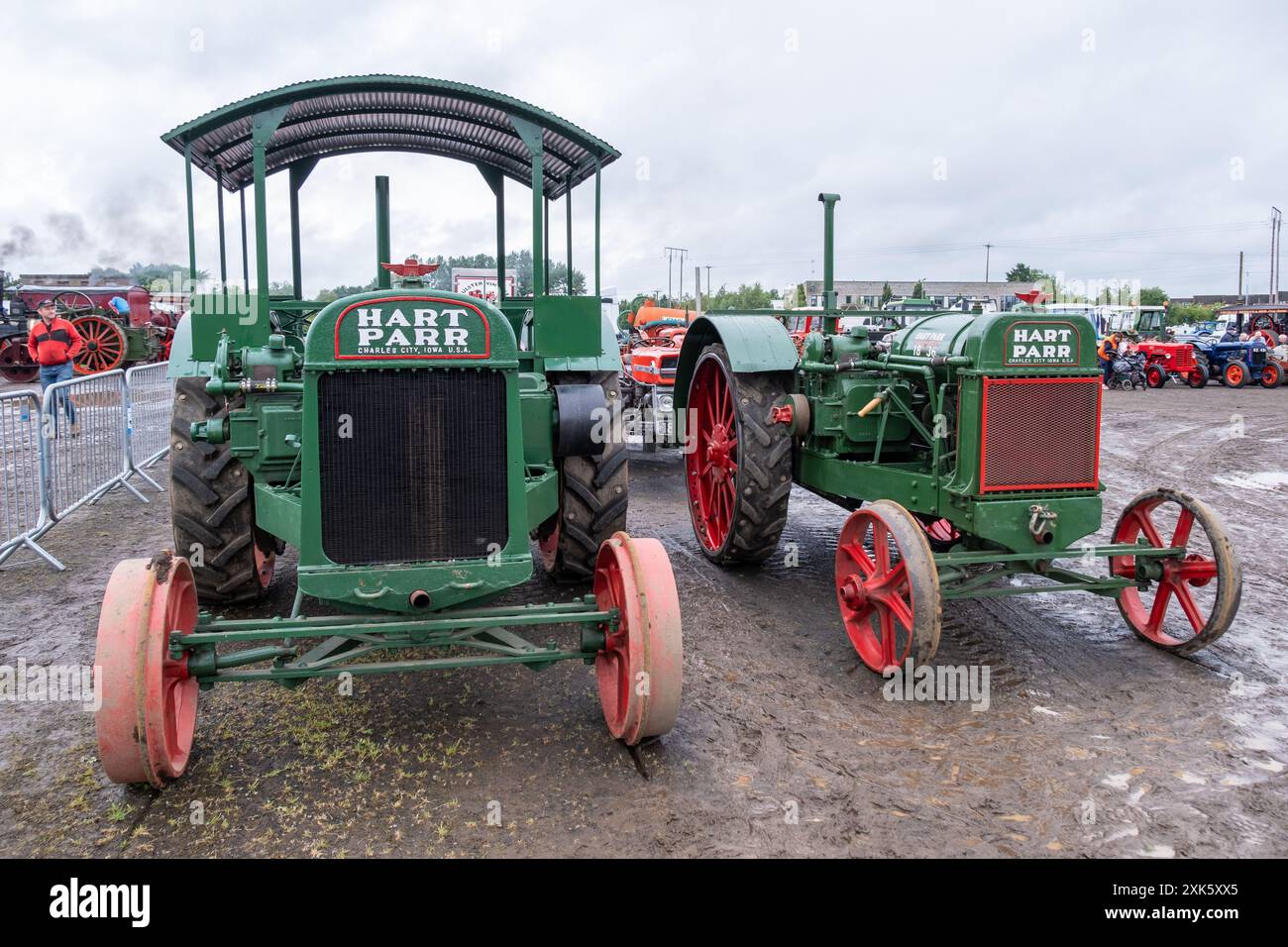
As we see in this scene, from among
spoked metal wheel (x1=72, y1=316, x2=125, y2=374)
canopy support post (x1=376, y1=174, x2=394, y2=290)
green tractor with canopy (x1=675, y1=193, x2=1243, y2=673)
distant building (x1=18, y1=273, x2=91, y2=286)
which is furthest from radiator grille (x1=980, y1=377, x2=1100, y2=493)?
distant building (x1=18, y1=273, x2=91, y2=286)

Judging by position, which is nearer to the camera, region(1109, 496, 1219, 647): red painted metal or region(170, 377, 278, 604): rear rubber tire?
region(1109, 496, 1219, 647): red painted metal

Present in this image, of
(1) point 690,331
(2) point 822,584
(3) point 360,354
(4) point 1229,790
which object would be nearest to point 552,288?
(1) point 690,331

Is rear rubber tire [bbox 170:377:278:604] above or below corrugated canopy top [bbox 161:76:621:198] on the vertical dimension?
below

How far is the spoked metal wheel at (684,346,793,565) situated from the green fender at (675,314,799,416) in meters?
0.13

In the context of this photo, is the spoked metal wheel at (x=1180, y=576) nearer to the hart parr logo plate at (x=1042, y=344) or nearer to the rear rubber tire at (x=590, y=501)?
the hart parr logo plate at (x=1042, y=344)

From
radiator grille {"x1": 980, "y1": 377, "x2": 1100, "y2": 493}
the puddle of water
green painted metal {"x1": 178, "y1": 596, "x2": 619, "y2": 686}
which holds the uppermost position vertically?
radiator grille {"x1": 980, "y1": 377, "x2": 1100, "y2": 493}

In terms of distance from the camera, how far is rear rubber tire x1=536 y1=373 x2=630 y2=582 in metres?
5.27

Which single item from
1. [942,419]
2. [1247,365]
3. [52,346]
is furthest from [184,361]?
[1247,365]

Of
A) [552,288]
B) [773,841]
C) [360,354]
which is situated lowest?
[773,841]

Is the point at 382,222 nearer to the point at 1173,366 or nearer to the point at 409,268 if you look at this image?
the point at 409,268

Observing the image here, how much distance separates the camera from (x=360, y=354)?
11.2ft

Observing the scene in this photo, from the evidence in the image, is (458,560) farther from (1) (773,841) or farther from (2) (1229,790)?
(2) (1229,790)

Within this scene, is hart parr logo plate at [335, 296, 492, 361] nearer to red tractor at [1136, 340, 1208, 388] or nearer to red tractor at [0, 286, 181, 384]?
red tractor at [0, 286, 181, 384]

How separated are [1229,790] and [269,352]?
13.9 ft
